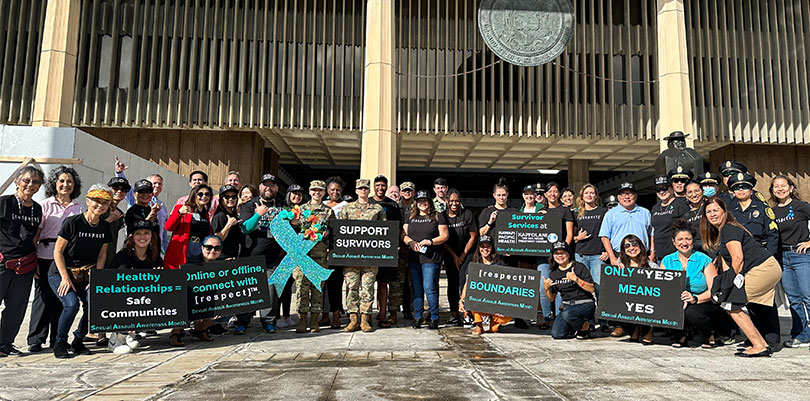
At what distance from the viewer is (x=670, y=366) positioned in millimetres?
3850

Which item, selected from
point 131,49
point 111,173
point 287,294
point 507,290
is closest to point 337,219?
point 287,294

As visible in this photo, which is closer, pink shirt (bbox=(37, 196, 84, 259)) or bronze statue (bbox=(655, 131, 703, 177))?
pink shirt (bbox=(37, 196, 84, 259))

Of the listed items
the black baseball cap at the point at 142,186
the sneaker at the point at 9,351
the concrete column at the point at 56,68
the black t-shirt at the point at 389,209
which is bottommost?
the sneaker at the point at 9,351

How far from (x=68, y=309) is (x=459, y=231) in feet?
13.8

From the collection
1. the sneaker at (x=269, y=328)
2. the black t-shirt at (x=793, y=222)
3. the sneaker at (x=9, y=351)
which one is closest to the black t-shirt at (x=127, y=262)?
the sneaker at (x=9, y=351)

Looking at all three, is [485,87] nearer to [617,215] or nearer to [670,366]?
[617,215]

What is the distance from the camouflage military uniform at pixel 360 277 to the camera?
18.5ft

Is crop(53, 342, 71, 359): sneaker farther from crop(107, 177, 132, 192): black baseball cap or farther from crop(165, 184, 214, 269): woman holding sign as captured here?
crop(107, 177, 132, 192): black baseball cap

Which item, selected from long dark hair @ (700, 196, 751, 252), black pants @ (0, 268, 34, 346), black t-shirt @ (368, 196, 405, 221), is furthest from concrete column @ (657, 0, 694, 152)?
black pants @ (0, 268, 34, 346)

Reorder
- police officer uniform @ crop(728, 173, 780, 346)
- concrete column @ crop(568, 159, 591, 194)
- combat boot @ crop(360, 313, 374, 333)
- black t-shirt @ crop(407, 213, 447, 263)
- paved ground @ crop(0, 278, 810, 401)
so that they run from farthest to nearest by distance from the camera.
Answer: concrete column @ crop(568, 159, 591, 194) → black t-shirt @ crop(407, 213, 447, 263) → combat boot @ crop(360, 313, 374, 333) → police officer uniform @ crop(728, 173, 780, 346) → paved ground @ crop(0, 278, 810, 401)

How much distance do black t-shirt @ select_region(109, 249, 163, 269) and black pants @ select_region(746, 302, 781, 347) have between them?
19.6 feet

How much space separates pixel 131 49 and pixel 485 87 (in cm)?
1108

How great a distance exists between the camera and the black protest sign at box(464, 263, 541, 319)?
18.1 ft

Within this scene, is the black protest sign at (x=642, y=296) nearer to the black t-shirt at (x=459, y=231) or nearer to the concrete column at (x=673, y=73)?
the black t-shirt at (x=459, y=231)
